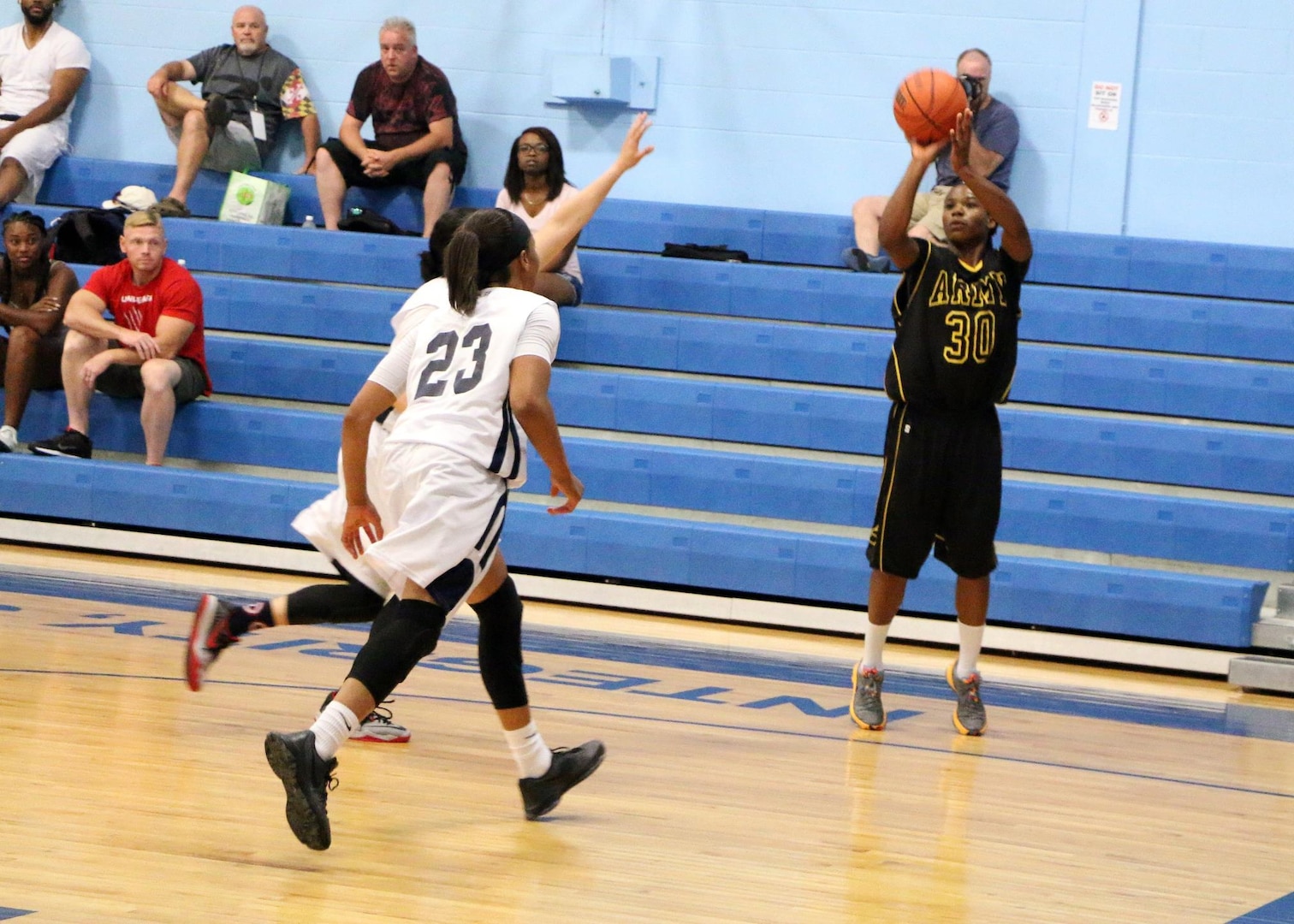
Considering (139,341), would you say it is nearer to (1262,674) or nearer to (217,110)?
(217,110)

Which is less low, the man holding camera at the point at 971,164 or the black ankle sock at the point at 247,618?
the man holding camera at the point at 971,164

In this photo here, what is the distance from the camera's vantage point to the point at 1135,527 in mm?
6461

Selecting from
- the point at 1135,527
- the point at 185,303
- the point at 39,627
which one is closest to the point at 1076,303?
the point at 1135,527

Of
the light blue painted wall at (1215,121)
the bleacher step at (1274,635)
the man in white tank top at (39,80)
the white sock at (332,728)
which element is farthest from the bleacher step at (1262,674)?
the man in white tank top at (39,80)

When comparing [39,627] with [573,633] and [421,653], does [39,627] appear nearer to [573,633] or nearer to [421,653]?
[573,633]

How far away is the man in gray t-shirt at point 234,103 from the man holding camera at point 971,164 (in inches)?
133

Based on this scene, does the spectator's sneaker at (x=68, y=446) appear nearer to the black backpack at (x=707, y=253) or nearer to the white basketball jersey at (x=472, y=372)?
the black backpack at (x=707, y=253)

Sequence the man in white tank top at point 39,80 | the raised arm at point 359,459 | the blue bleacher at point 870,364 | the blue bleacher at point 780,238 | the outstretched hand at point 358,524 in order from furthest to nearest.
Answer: the man in white tank top at point 39,80 < the blue bleacher at point 780,238 < the blue bleacher at point 870,364 < the outstretched hand at point 358,524 < the raised arm at point 359,459

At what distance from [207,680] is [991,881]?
8.30 ft

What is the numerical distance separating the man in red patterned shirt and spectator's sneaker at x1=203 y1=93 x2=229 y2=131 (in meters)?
0.72

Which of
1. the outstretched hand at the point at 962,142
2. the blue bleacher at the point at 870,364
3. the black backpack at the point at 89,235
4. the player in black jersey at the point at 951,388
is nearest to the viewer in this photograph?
the outstretched hand at the point at 962,142

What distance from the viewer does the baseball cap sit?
28.6 feet

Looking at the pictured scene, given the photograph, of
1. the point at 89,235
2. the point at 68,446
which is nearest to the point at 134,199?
the point at 89,235

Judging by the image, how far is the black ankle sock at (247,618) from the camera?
13.0 feet
